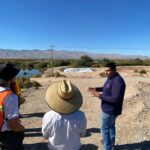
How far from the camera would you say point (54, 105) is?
3.48 meters

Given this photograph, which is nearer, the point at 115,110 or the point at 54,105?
the point at 54,105

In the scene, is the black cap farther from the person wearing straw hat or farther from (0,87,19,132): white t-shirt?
the person wearing straw hat

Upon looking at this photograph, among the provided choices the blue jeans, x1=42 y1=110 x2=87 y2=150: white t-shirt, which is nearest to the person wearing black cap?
x1=42 y1=110 x2=87 y2=150: white t-shirt

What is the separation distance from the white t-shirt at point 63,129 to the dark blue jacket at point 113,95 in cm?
188

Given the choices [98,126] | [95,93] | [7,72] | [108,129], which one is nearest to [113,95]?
[95,93]

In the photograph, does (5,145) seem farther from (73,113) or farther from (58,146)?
(73,113)

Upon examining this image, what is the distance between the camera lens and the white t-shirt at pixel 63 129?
3551 mm

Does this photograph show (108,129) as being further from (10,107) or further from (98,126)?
(98,126)

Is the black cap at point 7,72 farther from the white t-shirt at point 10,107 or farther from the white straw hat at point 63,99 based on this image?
the white straw hat at point 63,99

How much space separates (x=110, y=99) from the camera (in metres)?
5.47

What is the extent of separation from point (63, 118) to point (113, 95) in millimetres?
2099

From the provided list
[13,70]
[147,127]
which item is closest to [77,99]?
[13,70]

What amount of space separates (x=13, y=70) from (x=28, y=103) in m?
9.64

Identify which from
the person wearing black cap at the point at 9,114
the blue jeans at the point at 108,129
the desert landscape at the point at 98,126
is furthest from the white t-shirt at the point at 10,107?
the desert landscape at the point at 98,126
